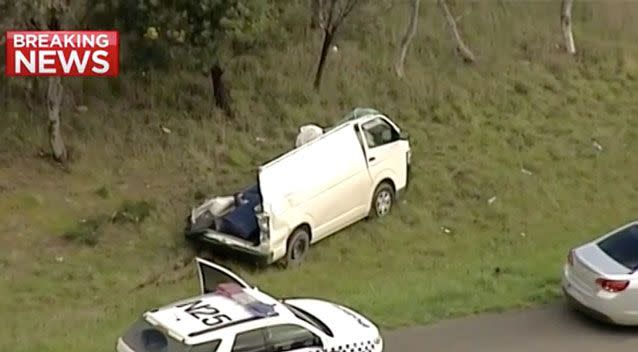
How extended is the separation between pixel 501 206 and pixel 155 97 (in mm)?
7072

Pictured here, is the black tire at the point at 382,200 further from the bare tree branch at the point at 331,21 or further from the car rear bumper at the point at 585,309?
the car rear bumper at the point at 585,309

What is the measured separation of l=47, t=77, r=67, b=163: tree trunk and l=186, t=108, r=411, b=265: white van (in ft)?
11.8

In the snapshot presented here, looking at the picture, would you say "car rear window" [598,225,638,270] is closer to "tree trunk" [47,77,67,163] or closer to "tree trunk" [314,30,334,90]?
"tree trunk" [314,30,334,90]

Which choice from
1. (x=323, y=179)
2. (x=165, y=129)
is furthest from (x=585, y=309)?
(x=165, y=129)

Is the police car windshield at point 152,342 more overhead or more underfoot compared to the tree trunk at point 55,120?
more overhead

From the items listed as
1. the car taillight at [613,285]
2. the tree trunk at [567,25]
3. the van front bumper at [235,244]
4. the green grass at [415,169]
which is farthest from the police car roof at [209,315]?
the tree trunk at [567,25]

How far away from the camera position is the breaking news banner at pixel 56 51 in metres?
20.8

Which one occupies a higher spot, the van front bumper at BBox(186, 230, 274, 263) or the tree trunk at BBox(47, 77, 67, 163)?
the tree trunk at BBox(47, 77, 67, 163)

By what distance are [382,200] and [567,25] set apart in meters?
8.82

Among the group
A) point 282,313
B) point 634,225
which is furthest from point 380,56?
point 282,313

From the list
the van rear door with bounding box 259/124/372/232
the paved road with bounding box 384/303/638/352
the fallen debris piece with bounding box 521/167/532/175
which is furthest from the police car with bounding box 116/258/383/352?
the fallen debris piece with bounding box 521/167/532/175

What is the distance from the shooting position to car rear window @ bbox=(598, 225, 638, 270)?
15023 mm

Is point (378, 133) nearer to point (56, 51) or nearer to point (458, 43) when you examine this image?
point (56, 51)

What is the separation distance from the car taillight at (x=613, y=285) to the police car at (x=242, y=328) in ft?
10.9
